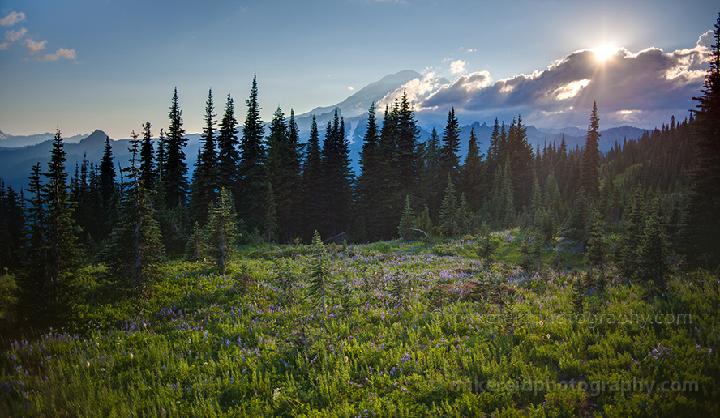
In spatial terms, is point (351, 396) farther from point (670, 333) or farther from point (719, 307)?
point (719, 307)

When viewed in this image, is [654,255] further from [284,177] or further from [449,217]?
[284,177]

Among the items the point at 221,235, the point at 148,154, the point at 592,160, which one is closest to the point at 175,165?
the point at 148,154

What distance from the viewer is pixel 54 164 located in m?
11.1

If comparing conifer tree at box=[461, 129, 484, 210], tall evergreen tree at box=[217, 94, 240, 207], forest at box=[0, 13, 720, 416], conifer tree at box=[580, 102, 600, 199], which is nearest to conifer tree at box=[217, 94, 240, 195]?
tall evergreen tree at box=[217, 94, 240, 207]

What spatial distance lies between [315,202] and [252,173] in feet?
31.8

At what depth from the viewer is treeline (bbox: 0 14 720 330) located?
1186 centimetres

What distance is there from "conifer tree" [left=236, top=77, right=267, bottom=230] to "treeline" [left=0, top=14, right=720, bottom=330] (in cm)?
15

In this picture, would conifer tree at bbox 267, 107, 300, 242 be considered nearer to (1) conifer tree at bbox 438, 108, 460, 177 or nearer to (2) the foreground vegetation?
(1) conifer tree at bbox 438, 108, 460, 177

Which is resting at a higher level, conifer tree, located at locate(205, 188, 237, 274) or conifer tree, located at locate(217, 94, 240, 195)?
conifer tree, located at locate(217, 94, 240, 195)

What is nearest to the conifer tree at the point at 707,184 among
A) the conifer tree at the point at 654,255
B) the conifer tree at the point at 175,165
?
the conifer tree at the point at 654,255

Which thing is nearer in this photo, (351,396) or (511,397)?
(511,397)

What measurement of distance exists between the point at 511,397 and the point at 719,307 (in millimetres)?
5850

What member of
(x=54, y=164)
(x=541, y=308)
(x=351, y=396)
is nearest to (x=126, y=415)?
(x=351, y=396)

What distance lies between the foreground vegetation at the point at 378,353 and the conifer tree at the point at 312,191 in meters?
35.2
